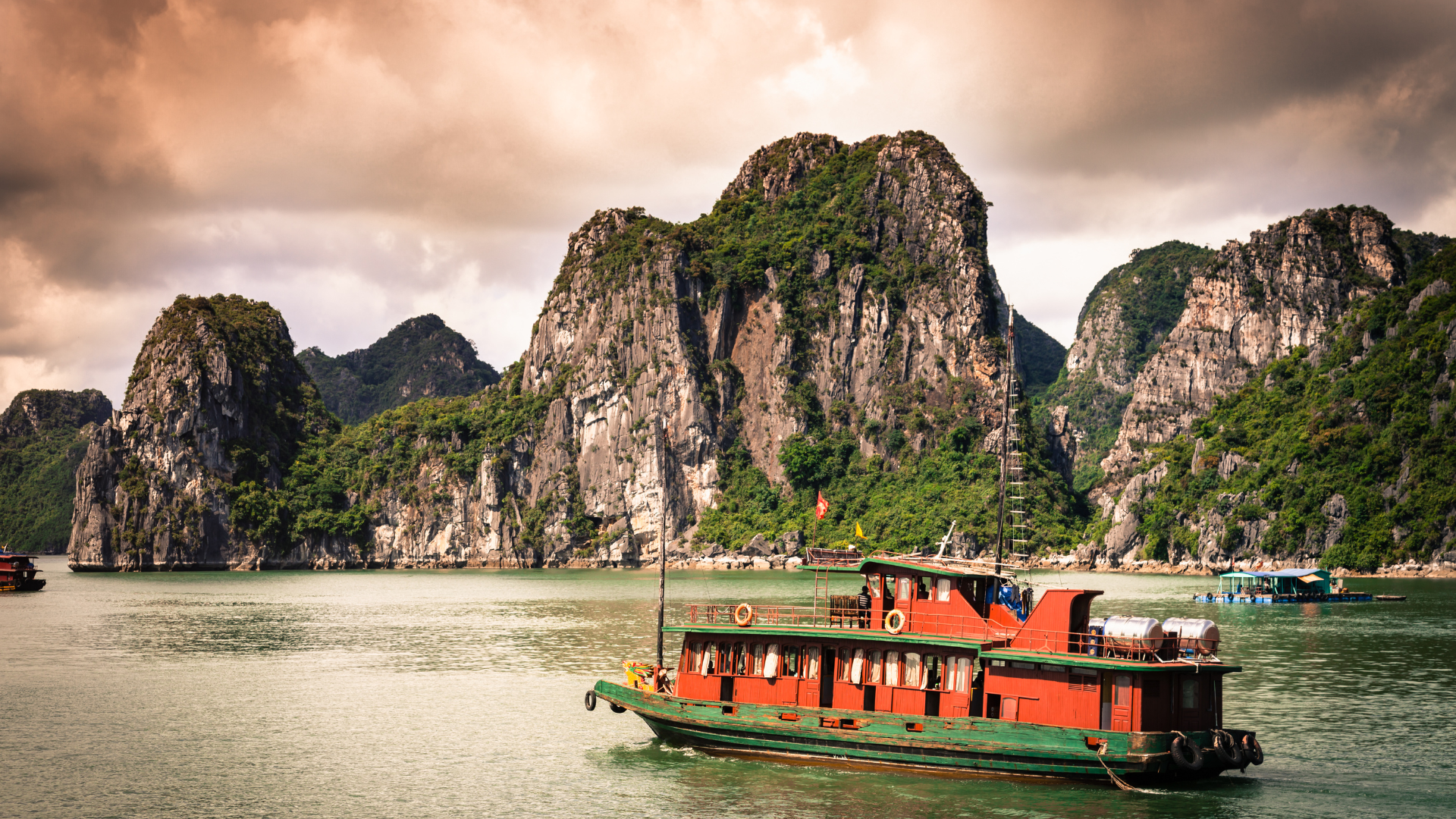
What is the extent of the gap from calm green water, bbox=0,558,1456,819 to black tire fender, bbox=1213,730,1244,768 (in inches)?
26.6

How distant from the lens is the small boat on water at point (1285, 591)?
84.6m

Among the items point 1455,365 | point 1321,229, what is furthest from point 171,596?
point 1321,229

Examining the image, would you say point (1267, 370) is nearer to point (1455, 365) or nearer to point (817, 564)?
point (1455, 365)

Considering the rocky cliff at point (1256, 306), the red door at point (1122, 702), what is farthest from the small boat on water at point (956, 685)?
the rocky cliff at point (1256, 306)

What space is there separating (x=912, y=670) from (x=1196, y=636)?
6727mm

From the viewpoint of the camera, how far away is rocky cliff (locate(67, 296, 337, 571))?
524ft

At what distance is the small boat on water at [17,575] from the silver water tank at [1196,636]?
102791mm

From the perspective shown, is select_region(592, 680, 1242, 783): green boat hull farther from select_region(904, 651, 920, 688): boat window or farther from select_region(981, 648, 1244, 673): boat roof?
select_region(981, 648, 1244, 673): boat roof

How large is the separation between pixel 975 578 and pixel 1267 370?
127131mm

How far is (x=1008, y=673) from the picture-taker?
2703 cm

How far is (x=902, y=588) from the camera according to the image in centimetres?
2952

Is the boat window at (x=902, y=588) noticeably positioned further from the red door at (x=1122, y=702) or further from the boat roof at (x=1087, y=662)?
the red door at (x=1122, y=702)

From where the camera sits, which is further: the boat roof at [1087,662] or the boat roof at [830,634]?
the boat roof at [830,634]

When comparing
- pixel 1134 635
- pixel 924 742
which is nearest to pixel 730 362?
pixel 924 742
